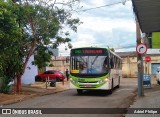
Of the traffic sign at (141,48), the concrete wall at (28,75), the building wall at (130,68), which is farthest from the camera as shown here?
the building wall at (130,68)

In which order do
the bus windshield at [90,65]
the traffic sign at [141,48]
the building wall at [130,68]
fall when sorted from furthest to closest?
the building wall at [130,68] < the bus windshield at [90,65] < the traffic sign at [141,48]

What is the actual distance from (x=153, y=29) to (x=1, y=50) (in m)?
8.66

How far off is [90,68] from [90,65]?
0.19 metres

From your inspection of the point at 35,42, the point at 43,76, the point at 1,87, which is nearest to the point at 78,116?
the point at 1,87

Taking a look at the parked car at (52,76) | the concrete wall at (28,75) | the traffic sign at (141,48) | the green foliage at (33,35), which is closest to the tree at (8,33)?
the green foliage at (33,35)

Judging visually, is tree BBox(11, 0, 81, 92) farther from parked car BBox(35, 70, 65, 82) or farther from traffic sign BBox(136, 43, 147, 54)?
parked car BBox(35, 70, 65, 82)

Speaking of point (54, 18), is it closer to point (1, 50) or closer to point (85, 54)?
point (85, 54)

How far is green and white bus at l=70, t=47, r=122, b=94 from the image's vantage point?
83.0 ft

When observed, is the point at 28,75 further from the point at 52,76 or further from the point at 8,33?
the point at 8,33

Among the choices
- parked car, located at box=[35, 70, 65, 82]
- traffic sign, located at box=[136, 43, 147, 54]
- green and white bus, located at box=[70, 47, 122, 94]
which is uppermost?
traffic sign, located at box=[136, 43, 147, 54]

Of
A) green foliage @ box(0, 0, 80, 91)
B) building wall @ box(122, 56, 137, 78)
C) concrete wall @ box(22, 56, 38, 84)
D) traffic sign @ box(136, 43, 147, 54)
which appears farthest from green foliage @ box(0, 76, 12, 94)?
building wall @ box(122, 56, 137, 78)

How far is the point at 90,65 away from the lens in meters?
25.5

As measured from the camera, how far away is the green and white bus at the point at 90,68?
25312 mm

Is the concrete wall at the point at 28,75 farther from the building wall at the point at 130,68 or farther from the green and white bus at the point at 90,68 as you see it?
the building wall at the point at 130,68
